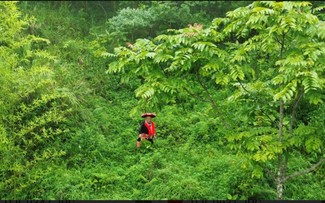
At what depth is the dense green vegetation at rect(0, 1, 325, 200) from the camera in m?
5.86

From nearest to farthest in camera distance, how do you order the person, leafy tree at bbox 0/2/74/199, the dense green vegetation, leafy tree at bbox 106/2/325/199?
leafy tree at bbox 106/2/325/199 < the dense green vegetation < leafy tree at bbox 0/2/74/199 < the person

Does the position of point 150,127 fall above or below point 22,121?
below

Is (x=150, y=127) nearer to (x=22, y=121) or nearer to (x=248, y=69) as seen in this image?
(x=22, y=121)

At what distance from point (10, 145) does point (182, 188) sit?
296 centimetres

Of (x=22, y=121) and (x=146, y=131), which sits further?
(x=146, y=131)

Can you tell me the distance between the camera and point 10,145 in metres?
7.25

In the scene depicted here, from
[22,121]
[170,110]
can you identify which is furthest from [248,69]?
[22,121]

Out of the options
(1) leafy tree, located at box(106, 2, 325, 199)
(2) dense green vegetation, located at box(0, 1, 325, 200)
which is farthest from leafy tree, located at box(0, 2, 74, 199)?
(1) leafy tree, located at box(106, 2, 325, 199)

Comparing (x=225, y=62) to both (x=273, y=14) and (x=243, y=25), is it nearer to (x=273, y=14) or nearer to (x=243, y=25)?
(x=243, y=25)

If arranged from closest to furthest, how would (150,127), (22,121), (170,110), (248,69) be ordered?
(248,69), (22,121), (150,127), (170,110)

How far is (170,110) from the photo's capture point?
400 inches

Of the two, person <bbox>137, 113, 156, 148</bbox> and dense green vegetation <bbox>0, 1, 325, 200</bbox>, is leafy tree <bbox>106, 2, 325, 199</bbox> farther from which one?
person <bbox>137, 113, 156, 148</bbox>

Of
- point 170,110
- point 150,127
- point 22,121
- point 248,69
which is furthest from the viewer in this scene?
point 170,110

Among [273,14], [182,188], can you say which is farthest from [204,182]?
[273,14]
